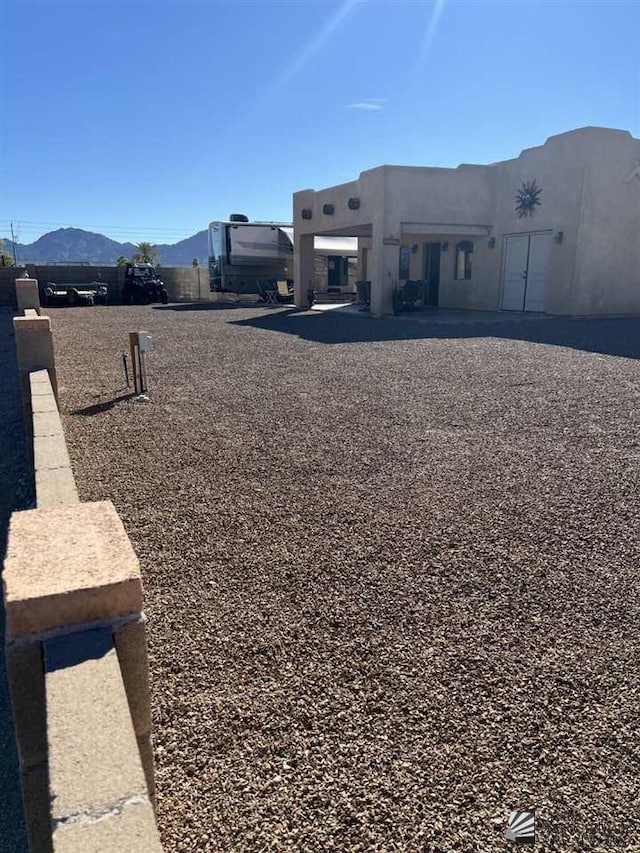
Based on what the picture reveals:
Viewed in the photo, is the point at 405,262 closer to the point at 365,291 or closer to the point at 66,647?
the point at 365,291

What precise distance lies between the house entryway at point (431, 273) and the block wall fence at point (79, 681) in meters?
24.7

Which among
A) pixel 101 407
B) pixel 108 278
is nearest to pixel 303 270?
pixel 108 278

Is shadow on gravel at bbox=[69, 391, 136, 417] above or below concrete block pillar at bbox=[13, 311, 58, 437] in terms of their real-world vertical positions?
below

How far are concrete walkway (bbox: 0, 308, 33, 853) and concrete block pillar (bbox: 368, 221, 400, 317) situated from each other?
38.2ft

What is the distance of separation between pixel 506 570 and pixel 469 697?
116 cm

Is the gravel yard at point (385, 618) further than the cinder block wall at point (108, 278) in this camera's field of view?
No

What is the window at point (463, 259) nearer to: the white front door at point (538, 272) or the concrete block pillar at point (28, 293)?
the white front door at point (538, 272)

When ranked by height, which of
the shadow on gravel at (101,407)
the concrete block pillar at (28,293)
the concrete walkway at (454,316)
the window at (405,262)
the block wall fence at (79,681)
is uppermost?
the window at (405,262)

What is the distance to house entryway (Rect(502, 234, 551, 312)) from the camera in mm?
19984

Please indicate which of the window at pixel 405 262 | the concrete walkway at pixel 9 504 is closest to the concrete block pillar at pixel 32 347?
the concrete walkway at pixel 9 504

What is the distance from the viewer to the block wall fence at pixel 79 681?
3.90 feet

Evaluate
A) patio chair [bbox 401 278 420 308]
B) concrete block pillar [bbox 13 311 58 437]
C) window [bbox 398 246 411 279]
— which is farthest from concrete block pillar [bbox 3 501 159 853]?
window [bbox 398 246 411 279]

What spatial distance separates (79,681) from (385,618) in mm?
1936

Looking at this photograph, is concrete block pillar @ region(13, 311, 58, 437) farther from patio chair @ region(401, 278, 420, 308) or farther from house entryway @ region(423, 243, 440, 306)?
house entryway @ region(423, 243, 440, 306)
